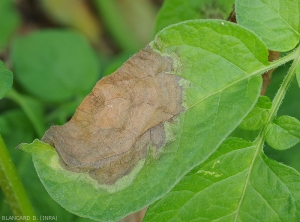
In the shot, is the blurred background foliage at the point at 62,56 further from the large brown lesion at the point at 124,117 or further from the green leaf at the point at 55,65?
the large brown lesion at the point at 124,117

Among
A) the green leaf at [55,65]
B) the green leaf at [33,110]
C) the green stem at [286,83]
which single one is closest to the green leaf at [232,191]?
the green stem at [286,83]

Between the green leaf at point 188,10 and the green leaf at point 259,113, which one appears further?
the green leaf at point 188,10

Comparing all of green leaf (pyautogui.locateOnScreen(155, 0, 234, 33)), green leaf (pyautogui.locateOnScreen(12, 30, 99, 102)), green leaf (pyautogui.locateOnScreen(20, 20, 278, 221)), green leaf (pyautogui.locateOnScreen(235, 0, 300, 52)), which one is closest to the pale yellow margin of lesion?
green leaf (pyautogui.locateOnScreen(20, 20, 278, 221))

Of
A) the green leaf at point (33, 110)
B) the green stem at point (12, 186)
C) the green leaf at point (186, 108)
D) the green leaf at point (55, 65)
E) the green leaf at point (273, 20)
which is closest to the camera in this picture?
the green leaf at point (186, 108)

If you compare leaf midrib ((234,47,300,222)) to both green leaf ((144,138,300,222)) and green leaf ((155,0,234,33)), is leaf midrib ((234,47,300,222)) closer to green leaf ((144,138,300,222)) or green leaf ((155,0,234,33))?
green leaf ((144,138,300,222))

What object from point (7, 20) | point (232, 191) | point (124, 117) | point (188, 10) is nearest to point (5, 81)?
point (124, 117)

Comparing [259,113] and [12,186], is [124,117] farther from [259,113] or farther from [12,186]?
[12,186]

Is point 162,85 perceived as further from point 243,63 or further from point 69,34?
point 69,34
